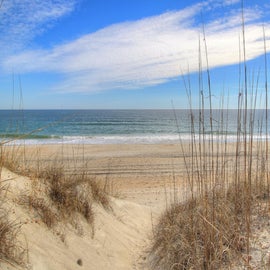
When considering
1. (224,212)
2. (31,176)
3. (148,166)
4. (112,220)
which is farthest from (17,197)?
(148,166)

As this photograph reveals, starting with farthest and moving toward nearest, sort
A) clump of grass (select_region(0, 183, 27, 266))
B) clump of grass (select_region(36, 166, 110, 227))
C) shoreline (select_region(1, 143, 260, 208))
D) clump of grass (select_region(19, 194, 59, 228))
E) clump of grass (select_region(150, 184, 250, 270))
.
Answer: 1. shoreline (select_region(1, 143, 260, 208))
2. clump of grass (select_region(36, 166, 110, 227))
3. clump of grass (select_region(19, 194, 59, 228))
4. clump of grass (select_region(150, 184, 250, 270))
5. clump of grass (select_region(0, 183, 27, 266))

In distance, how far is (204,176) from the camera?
9.16 feet

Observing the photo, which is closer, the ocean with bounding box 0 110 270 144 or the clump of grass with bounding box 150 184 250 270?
the clump of grass with bounding box 150 184 250 270

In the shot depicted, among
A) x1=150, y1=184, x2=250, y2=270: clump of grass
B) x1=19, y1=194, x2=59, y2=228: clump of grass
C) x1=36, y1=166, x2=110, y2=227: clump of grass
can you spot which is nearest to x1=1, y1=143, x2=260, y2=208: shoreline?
x1=36, y1=166, x2=110, y2=227: clump of grass

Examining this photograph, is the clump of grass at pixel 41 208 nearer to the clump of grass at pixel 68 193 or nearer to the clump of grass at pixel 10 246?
the clump of grass at pixel 68 193

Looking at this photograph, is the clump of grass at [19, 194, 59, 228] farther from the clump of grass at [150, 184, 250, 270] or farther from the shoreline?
the shoreline

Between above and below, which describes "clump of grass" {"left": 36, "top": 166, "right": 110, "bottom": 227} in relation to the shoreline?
above

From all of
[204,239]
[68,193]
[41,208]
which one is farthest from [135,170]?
[204,239]

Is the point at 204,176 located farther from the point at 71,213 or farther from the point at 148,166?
the point at 148,166

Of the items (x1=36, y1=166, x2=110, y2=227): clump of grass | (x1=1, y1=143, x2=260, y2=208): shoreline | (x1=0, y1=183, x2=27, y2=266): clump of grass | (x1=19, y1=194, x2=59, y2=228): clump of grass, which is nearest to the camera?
(x1=0, y1=183, x2=27, y2=266): clump of grass

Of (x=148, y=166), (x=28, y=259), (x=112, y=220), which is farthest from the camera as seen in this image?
(x=148, y=166)

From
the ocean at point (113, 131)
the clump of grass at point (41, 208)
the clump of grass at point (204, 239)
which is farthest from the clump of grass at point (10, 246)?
the clump of grass at point (204, 239)

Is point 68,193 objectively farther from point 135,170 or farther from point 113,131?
point 113,131

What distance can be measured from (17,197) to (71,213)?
0.63 metres
